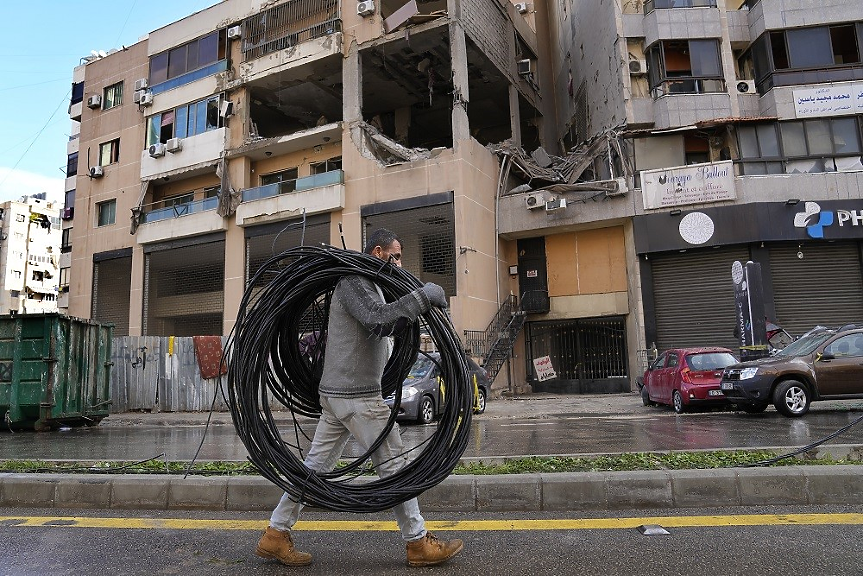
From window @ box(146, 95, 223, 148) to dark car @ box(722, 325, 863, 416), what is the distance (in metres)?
25.0

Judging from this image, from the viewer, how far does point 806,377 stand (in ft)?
34.7

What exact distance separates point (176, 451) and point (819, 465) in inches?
295

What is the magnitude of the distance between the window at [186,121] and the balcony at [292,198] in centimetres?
454

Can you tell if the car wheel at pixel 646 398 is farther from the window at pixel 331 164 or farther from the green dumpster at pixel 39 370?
the window at pixel 331 164

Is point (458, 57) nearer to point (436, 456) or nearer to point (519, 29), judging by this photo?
point (519, 29)

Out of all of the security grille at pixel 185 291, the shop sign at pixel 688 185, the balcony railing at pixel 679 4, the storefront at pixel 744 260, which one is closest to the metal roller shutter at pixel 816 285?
the storefront at pixel 744 260

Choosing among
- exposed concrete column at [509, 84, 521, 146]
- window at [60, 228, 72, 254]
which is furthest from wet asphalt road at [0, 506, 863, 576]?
window at [60, 228, 72, 254]

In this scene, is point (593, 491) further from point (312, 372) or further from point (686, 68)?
point (686, 68)

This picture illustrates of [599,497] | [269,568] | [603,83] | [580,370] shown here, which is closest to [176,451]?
[269,568]

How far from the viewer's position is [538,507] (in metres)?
4.72

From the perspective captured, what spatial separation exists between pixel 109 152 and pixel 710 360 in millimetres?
31832

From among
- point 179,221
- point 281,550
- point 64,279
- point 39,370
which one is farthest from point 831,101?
point 64,279

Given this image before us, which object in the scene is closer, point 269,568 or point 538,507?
point 269,568

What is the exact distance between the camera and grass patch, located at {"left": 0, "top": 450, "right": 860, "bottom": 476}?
5.24 metres
